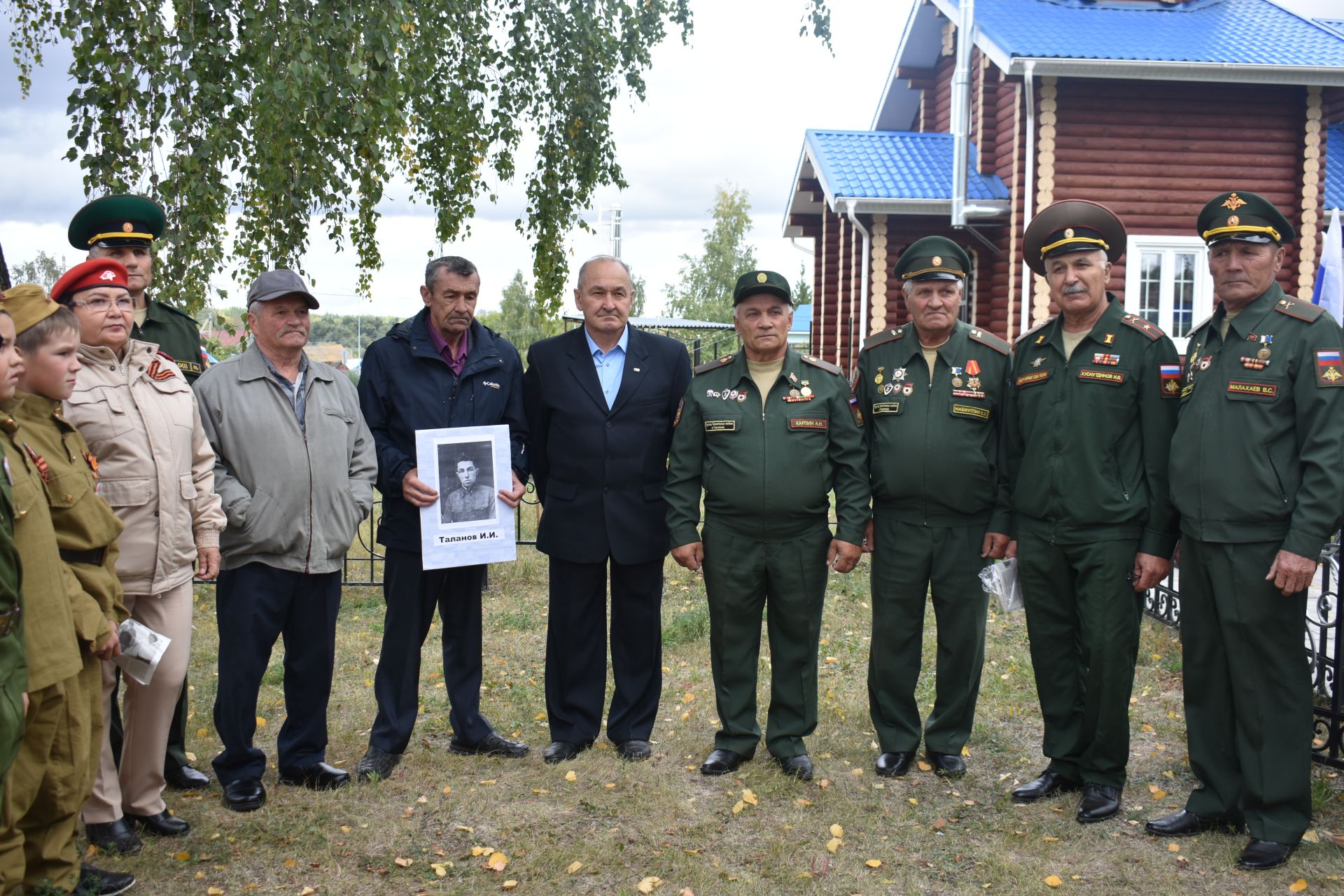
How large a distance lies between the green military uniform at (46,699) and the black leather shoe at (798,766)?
9.08 ft

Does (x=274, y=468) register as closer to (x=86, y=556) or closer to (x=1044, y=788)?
(x=86, y=556)

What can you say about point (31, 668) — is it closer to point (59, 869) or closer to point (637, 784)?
point (59, 869)

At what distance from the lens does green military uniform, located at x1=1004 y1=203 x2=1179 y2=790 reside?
430 centimetres

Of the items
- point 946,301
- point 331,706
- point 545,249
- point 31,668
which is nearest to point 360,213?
point 545,249

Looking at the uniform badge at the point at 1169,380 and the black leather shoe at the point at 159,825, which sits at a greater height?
the uniform badge at the point at 1169,380

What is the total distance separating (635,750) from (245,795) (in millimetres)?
1681

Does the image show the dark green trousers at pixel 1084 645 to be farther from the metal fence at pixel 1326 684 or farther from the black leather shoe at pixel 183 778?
the black leather shoe at pixel 183 778

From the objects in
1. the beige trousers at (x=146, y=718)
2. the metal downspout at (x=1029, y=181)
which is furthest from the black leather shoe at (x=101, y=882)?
the metal downspout at (x=1029, y=181)

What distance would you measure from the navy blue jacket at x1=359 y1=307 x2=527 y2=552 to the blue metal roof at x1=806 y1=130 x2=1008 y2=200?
11.1 m

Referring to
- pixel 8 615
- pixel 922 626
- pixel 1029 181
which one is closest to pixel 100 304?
pixel 8 615

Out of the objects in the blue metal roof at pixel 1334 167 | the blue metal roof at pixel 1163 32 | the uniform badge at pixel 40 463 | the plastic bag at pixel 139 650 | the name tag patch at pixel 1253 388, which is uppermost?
the blue metal roof at pixel 1163 32

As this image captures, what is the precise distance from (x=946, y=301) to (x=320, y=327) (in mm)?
75271

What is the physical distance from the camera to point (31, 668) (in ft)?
10.3

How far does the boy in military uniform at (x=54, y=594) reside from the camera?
3.17 meters
